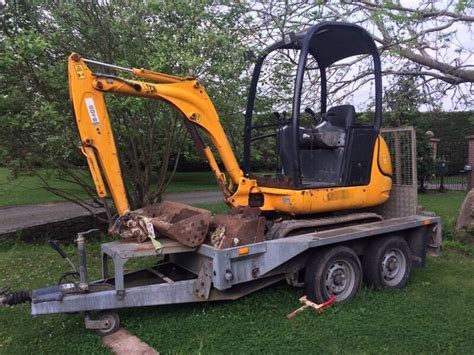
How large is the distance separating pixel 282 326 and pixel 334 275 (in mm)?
1027

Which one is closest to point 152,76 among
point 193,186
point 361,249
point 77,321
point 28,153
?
point 77,321

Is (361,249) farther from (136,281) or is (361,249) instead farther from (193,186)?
(193,186)

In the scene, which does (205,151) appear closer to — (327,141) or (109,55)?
(327,141)

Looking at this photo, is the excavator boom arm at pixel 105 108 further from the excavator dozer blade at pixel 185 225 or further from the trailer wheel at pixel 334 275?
the trailer wheel at pixel 334 275

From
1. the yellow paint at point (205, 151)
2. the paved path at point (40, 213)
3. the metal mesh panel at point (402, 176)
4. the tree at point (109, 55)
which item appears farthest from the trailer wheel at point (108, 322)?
the paved path at point (40, 213)

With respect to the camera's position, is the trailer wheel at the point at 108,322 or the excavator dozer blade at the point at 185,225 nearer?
the trailer wheel at the point at 108,322

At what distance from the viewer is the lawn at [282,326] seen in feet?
15.0

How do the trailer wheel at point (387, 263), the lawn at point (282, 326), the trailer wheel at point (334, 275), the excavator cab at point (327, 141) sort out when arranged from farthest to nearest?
1. the trailer wheel at point (387, 263)
2. the excavator cab at point (327, 141)
3. the trailer wheel at point (334, 275)
4. the lawn at point (282, 326)

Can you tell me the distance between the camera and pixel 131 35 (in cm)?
762

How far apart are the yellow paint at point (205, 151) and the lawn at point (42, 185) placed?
4043 mm

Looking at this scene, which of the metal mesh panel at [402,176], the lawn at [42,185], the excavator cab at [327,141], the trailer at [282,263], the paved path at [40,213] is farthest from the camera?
the paved path at [40,213]

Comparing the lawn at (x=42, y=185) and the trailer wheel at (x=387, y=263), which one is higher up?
the lawn at (x=42, y=185)

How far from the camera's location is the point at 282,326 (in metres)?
5.02

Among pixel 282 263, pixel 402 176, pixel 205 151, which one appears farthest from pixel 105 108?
pixel 402 176
